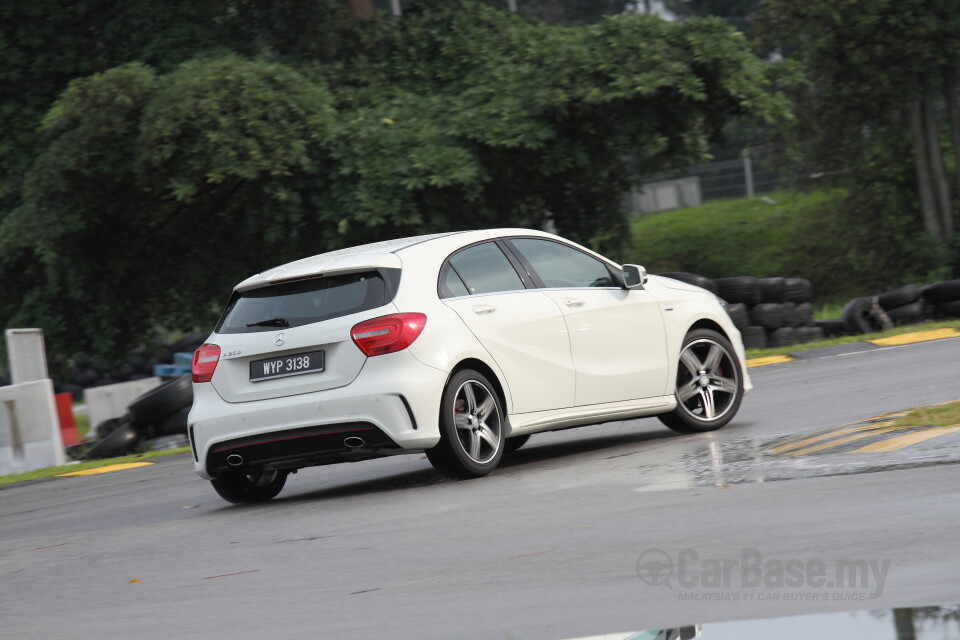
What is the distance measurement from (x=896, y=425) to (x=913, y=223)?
23.7 m

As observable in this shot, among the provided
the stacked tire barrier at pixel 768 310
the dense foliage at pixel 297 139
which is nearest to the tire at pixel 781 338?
the stacked tire barrier at pixel 768 310

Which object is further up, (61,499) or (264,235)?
(264,235)

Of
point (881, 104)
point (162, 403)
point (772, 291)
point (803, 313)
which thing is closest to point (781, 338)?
point (803, 313)

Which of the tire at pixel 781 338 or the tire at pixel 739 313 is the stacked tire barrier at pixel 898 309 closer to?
the tire at pixel 781 338

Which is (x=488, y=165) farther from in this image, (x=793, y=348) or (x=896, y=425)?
(x=896, y=425)

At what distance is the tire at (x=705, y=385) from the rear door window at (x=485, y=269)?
5.00 ft

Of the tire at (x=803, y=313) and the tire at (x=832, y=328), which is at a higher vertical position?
the tire at (x=803, y=313)

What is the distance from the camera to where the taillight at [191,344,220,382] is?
8516 millimetres

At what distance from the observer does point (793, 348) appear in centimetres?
1786

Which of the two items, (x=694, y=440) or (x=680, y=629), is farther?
(x=694, y=440)

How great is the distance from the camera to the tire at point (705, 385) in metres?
9.68

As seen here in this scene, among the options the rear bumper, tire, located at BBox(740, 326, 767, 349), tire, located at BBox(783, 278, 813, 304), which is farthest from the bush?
the rear bumper

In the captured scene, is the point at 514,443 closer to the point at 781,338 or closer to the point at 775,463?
the point at 775,463

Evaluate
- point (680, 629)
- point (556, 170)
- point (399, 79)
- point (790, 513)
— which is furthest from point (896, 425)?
point (399, 79)
